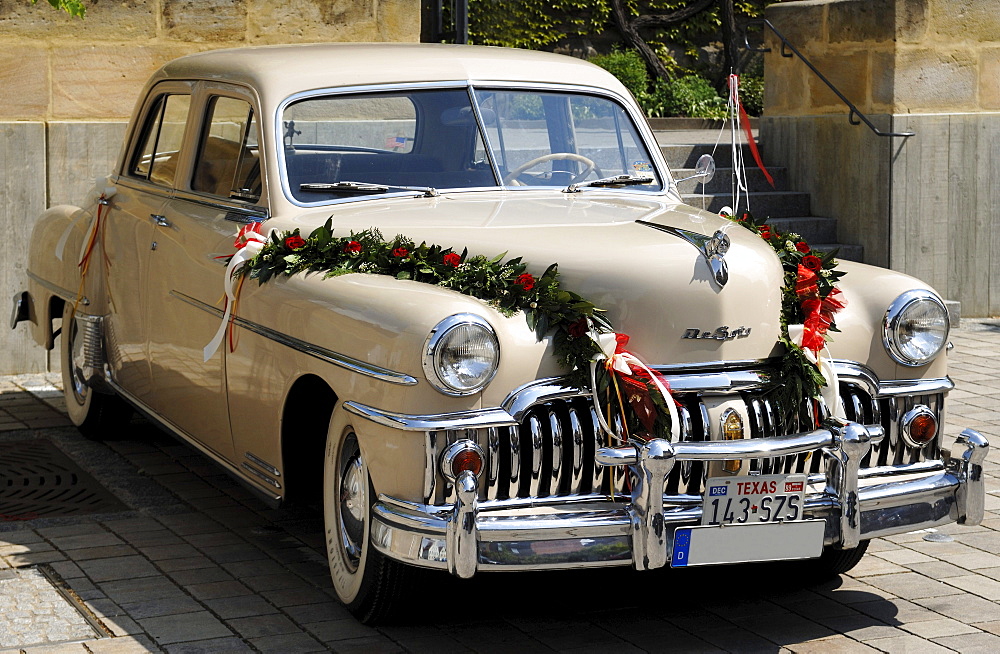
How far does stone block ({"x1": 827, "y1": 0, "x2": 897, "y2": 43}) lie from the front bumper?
6872 mm

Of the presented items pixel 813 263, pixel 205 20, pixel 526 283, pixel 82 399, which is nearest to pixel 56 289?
pixel 82 399

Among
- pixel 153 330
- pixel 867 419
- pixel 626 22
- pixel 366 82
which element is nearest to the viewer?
pixel 867 419

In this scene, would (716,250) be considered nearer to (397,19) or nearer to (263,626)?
(263,626)

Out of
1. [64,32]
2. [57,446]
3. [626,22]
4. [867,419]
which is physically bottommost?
[57,446]

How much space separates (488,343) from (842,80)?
25.1 feet

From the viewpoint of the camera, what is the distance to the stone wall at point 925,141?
1021 centimetres

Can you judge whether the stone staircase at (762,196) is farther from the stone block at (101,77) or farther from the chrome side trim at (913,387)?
the chrome side trim at (913,387)

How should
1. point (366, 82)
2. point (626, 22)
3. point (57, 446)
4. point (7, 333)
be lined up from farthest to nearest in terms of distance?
point (626, 22)
point (7, 333)
point (57, 446)
point (366, 82)

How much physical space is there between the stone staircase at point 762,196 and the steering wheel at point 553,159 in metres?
4.75

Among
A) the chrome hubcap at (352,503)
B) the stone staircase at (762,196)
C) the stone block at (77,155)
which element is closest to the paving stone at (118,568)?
the chrome hubcap at (352,503)

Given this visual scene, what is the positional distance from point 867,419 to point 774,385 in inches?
16.7

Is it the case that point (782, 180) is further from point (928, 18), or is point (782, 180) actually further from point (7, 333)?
point (7, 333)

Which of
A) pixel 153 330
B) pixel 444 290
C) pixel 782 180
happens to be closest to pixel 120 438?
pixel 153 330

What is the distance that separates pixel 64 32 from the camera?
8.57m
